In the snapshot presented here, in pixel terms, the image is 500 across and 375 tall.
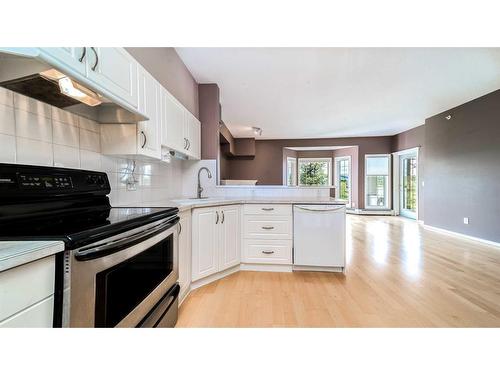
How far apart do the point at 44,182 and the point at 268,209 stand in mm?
1929

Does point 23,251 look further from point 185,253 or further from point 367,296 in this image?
point 367,296

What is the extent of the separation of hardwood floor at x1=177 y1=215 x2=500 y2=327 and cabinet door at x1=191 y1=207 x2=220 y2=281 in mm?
188

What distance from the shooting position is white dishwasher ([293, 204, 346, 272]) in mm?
2459

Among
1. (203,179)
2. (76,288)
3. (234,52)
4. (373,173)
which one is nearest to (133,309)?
(76,288)

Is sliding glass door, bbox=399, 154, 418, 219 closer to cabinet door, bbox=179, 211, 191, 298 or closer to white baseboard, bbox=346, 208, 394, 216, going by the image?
white baseboard, bbox=346, 208, 394, 216

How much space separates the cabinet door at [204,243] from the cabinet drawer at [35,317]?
4.53 ft

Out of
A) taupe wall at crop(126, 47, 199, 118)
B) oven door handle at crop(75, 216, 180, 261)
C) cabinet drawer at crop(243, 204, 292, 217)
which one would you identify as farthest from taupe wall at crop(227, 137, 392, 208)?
oven door handle at crop(75, 216, 180, 261)

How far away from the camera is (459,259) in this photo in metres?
2.94

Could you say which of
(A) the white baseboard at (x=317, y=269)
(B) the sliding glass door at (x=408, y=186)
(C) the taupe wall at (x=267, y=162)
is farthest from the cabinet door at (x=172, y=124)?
(B) the sliding glass door at (x=408, y=186)

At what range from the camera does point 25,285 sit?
55 centimetres

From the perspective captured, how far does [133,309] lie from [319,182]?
26.8 ft

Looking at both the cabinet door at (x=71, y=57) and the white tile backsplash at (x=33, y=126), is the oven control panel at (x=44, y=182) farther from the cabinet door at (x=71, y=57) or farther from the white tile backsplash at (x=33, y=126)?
the cabinet door at (x=71, y=57)

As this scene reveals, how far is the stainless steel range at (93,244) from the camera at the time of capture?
2.23ft

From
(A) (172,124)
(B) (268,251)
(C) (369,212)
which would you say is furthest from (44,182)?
(C) (369,212)
